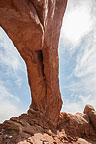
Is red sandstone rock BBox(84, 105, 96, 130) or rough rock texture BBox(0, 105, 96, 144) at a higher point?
red sandstone rock BBox(84, 105, 96, 130)

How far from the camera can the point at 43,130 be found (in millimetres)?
9688

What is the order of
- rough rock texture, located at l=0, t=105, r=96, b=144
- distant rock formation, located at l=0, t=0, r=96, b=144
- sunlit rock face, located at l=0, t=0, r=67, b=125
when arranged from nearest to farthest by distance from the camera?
1. sunlit rock face, located at l=0, t=0, r=67, b=125
2. distant rock formation, located at l=0, t=0, r=96, b=144
3. rough rock texture, located at l=0, t=105, r=96, b=144

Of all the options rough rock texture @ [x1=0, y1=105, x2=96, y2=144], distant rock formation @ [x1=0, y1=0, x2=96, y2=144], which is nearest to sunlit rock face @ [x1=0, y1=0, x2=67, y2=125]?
distant rock formation @ [x1=0, y1=0, x2=96, y2=144]

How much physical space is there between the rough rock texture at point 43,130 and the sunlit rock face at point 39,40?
1124 millimetres

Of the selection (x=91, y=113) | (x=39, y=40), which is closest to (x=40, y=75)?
(x=39, y=40)

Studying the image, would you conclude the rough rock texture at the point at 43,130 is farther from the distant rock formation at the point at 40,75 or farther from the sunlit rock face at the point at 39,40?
the sunlit rock face at the point at 39,40

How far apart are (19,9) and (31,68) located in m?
5.96

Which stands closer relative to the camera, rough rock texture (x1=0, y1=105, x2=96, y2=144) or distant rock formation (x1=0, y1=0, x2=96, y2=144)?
distant rock formation (x1=0, y1=0, x2=96, y2=144)

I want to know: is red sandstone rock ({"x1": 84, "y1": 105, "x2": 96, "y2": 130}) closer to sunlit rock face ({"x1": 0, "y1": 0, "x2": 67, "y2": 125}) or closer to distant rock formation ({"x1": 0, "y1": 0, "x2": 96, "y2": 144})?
distant rock formation ({"x1": 0, "y1": 0, "x2": 96, "y2": 144})

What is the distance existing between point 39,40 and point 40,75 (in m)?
4.55

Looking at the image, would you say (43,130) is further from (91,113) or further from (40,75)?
(91,113)

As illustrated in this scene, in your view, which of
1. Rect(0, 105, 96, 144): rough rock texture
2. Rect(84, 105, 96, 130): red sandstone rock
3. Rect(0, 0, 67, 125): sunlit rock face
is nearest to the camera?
Rect(0, 0, 67, 125): sunlit rock face

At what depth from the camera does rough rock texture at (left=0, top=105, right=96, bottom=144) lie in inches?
299

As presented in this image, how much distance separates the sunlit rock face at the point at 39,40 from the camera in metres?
5.29
